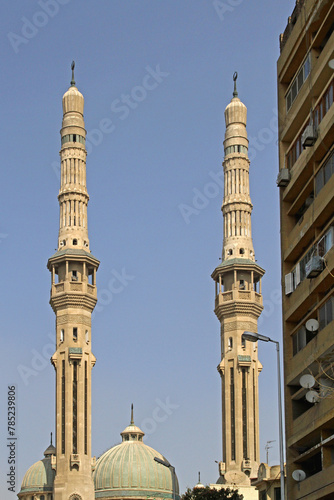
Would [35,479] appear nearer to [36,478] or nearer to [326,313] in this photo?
[36,478]

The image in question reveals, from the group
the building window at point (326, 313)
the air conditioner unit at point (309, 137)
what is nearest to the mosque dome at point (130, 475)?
the building window at point (326, 313)

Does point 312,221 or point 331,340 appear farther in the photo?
point 312,221

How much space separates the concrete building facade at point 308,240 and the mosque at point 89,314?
48.9 m

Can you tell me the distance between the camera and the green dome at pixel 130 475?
359 ft

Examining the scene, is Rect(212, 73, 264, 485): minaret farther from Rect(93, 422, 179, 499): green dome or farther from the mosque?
Rect(93, 422, 179, 499): green dome

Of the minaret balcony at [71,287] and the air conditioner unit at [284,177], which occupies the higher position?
the minaret balcony at [71,287]

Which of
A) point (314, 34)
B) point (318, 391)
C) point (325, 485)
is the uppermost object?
point (314, 34)

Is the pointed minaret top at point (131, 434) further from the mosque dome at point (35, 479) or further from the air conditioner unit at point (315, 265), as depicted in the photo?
the air conditioner unit at point (315, 265)

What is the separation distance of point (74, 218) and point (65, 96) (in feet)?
39.2

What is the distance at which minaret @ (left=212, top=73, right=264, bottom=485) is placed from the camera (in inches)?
3349

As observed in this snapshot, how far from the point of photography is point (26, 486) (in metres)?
114

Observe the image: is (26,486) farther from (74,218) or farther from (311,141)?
(311,141)

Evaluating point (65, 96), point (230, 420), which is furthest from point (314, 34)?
point (65, 96)

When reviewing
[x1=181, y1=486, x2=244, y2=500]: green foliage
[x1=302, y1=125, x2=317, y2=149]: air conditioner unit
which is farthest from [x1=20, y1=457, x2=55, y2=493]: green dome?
[x1=302, y1=125, x2=317, y2=149]: air conditioner unit
